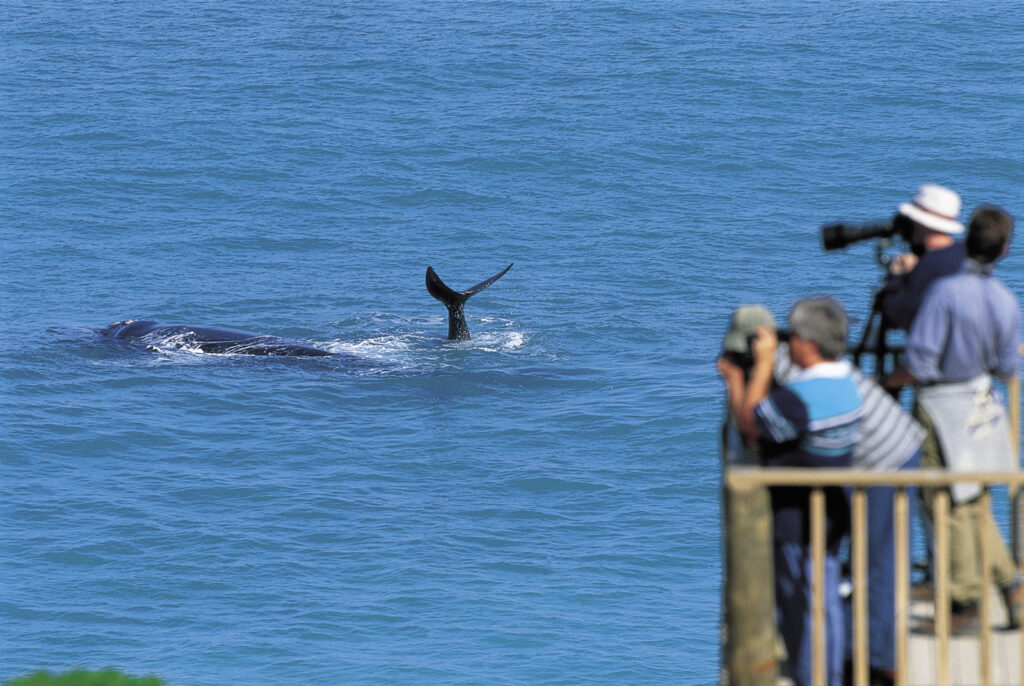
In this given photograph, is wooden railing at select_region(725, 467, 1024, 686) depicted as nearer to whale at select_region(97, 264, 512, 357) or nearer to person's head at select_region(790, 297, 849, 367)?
person's head at select_region(790, 297, 849, 367)

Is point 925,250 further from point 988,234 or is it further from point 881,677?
point 881,677

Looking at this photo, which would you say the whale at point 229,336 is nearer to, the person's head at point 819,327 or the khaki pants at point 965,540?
the khaki pants at point 965,540

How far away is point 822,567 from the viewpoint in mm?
5293

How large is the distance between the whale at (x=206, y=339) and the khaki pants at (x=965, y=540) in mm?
17420

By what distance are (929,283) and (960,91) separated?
124 feet

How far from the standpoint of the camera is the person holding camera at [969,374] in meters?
5.95

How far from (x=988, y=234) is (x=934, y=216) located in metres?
0.30

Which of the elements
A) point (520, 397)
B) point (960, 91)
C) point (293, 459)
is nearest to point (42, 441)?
point (293, 459)

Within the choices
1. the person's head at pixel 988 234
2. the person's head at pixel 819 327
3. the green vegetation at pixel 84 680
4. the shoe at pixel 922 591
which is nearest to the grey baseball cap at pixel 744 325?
the person's head at pixel 819 327

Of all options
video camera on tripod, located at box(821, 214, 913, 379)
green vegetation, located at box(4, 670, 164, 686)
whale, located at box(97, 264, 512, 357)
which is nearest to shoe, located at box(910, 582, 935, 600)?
video camera on tripod, located at box(821, 214, 913, 379)

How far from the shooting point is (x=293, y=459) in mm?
18766

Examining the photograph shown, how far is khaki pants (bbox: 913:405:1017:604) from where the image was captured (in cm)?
607

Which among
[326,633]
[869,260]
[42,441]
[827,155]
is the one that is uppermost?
[827,155]

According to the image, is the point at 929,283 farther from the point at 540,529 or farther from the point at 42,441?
the point at 42,441
